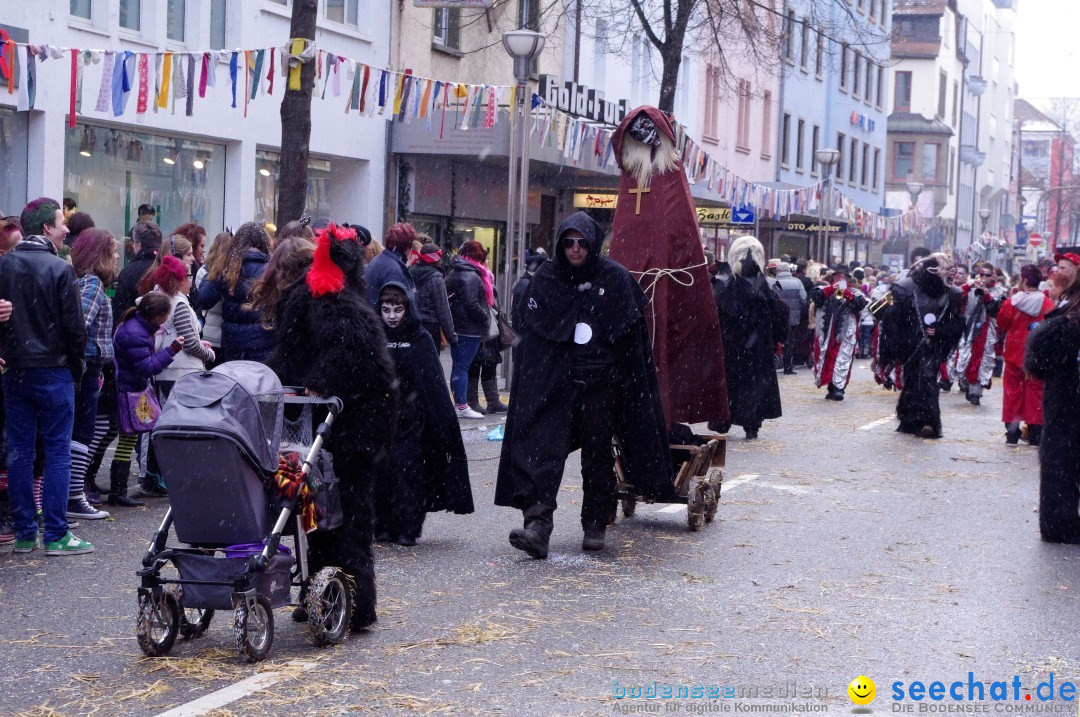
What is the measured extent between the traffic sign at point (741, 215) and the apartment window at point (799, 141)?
1779 centimetres

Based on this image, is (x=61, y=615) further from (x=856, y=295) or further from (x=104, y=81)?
(x=856, y=295)

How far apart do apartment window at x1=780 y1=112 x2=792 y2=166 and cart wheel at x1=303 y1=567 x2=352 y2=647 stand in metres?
42.0

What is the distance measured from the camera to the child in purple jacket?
9.73 meters

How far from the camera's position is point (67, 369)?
804 centimetres

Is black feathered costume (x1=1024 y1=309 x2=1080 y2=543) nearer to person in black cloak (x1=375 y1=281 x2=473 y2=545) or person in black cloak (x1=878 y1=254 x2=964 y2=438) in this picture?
person in black cloak (x1=375 y1=281 x2=473 y2=545)

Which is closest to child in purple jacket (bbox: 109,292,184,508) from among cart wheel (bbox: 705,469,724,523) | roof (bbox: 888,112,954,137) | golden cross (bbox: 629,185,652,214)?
golden cross (bbox: 629,185,652,214)

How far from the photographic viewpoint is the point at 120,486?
9891 mm

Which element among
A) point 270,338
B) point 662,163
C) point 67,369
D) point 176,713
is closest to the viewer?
point 176,713

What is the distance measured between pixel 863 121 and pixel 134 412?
5160 cm

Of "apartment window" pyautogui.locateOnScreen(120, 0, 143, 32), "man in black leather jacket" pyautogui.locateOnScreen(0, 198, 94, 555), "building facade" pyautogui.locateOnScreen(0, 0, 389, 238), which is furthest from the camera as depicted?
"apartment window" pyautogui.locateOnScreen(120, 0, 143, 32)

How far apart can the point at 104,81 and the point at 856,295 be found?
1016cm

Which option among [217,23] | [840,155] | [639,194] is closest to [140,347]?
[639,194]

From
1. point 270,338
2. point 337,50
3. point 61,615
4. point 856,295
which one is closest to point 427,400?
point 270,338

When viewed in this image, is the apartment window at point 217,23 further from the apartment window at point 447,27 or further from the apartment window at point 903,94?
the apartment window at point 903,94
